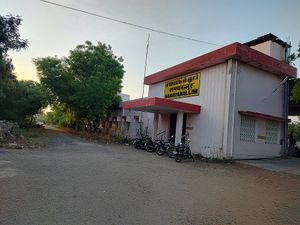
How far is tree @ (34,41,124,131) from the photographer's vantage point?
80.9ft

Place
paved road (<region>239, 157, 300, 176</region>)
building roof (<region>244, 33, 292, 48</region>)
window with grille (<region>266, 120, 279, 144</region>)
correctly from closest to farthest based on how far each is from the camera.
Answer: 1. paved road (<region>239, 157, 300, 176</region>)
2. window with grille (<region>266, 120, 279, 144</region>)
3. building roof (<region>244, 33, 292, 48</region>)

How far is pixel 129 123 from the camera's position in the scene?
25453mm

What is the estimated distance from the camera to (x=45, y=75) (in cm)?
2725

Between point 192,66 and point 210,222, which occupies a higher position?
point 192,66

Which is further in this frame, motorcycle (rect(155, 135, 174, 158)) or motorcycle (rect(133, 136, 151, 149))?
motorcycle (rect(133, 136, 151, 149))

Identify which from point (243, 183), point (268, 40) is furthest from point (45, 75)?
point (243, 183)

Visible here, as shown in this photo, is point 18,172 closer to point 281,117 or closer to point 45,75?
point 281,117

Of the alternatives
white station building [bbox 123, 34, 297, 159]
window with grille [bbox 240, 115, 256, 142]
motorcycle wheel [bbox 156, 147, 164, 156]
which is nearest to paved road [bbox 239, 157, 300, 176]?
white station building [bbox 123, 34, 297, 159]

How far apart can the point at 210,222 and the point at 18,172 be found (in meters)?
4.94

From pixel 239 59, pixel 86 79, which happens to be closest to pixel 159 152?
pixel 239 59

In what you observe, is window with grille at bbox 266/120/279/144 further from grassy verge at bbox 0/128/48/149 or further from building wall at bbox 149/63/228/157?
grassy verge at bbox 0/128/48/149

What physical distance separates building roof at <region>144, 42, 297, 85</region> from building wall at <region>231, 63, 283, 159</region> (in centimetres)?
44

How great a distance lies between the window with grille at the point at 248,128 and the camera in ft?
42.3

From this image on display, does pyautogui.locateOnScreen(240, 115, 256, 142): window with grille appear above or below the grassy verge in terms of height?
above
